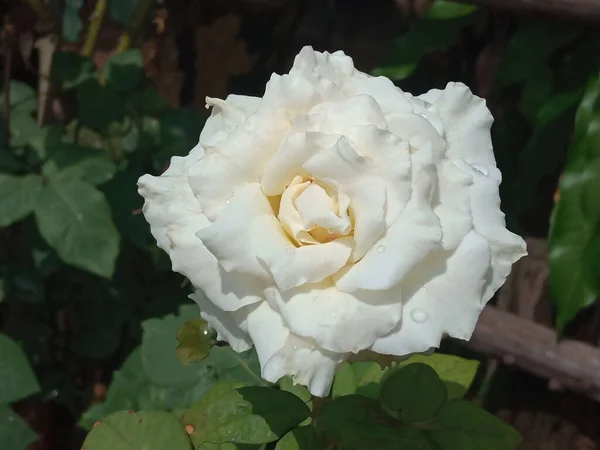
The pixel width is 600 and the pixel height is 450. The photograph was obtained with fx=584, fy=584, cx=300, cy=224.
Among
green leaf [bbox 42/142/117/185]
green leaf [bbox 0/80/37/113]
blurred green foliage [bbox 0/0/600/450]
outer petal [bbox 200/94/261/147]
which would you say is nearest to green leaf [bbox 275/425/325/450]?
blurred green foliage [bbox 0/0/600/450]

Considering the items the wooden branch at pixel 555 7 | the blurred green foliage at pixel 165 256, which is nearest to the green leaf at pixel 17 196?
the blurred green foliage at pixel 165 256

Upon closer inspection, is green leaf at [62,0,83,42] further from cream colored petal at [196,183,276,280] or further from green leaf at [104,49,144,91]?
cream colored petal at [196,183,276,280]

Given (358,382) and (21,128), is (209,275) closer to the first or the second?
(358,382)

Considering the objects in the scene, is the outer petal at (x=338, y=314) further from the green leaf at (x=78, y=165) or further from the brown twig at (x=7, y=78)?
the brown twig at (x=7, y=78)

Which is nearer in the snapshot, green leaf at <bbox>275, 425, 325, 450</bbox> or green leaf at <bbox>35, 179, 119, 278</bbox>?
green leaf at <bbox>275, 425, 325, 450</bbox>

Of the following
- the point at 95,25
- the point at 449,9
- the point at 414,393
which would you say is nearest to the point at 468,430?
the point at 414,393

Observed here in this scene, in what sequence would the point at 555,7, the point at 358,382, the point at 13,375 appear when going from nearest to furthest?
the point at 358,382
the point at 13,375
the point at 555,7
